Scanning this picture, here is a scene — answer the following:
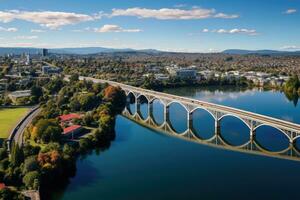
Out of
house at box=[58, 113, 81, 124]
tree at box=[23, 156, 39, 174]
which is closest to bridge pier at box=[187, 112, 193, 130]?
house at box=[58, 113, 81, 124]

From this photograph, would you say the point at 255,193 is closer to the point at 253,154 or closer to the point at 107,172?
the point at 253,154

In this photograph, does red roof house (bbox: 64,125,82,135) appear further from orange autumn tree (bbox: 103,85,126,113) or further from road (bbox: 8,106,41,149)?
orange autumn tree (bbox: 103,85,126,113)

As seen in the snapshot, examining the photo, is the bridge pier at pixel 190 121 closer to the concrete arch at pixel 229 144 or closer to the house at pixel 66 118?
the concrete arch at pixel 229 144

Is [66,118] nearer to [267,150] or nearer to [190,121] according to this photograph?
[190,121]

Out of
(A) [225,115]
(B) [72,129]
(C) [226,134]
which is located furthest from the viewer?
(A) [225,115]

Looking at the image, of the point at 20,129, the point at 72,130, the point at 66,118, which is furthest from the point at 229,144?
the point at 20,129

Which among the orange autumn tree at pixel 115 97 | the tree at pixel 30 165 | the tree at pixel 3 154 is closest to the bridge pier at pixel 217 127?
the orange autumn tree at pixel 115 97
